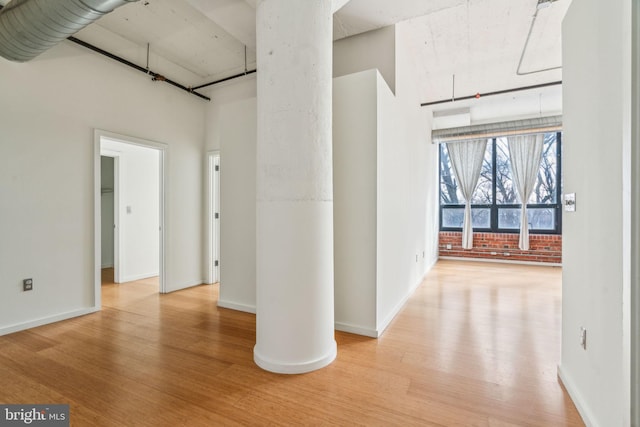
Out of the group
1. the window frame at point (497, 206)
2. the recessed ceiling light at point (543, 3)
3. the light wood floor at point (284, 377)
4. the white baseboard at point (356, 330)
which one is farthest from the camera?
the window frame at point (497, 206)

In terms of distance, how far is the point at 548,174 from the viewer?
20.7 feet

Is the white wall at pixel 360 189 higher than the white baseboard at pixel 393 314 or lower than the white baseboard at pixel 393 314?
higher

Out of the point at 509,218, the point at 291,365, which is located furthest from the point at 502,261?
the point at 291,365

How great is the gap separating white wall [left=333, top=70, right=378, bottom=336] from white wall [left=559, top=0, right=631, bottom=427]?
1393 mm

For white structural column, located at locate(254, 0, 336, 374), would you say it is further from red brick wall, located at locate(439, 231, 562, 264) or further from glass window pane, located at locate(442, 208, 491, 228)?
glass window pane, located at locate(442, 208, 491, 228)

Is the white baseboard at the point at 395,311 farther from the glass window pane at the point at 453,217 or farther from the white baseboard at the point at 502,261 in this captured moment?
the glass window pane at the point at 453,217

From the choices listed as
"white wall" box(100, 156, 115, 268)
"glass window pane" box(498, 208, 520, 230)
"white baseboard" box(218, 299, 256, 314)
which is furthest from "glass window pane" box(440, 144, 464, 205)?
"white wall" box(100, 156, 115, 268)

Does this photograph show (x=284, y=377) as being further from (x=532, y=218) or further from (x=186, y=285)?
(x=532, y=218)

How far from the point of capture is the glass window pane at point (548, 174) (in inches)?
247

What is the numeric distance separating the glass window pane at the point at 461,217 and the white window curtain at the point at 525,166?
699 millimetres

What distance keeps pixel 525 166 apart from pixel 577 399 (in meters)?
5.74

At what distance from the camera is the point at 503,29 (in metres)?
3.49

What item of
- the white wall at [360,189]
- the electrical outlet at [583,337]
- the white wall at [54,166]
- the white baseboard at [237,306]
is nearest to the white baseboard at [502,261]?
the white wall at [360,189]

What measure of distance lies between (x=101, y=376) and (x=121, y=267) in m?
A: 3.34
